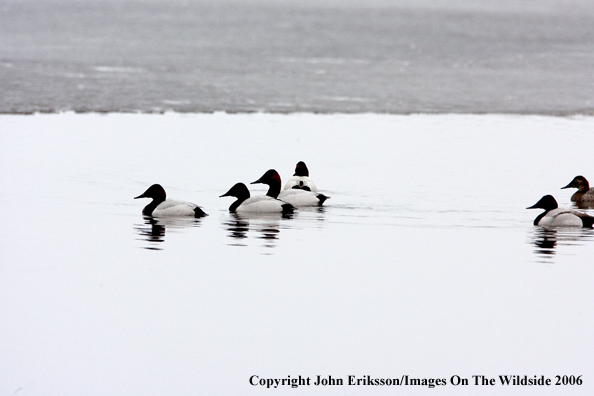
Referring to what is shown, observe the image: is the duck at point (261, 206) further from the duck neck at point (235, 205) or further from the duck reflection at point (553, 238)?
A: the duck reflection at point (553, 238)

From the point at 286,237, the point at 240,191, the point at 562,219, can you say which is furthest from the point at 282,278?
the point at 562,219

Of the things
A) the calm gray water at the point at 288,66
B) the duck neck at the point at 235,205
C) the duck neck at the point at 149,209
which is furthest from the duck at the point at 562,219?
the calm gray water at the point at 288,66

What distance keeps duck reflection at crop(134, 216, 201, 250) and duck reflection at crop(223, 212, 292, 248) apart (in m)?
0.47

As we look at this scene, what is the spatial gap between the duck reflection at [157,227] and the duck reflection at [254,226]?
47 cm

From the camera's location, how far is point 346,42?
4909 centimetres

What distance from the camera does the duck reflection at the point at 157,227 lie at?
32.4 ft

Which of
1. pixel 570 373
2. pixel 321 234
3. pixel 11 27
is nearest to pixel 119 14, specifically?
pixel 11 27

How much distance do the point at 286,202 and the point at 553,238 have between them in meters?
3.55

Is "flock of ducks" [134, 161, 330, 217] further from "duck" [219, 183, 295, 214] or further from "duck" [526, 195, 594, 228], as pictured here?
"duck" [526, 195, 594, 228]

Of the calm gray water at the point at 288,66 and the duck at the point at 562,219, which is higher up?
the calm gray water at the point at 288,66

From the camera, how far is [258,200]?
39.2 feet

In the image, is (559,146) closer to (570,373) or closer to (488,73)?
(570,373)

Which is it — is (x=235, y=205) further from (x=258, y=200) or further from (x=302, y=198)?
(x=302, y=198)

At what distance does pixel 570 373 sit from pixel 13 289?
184 inches
